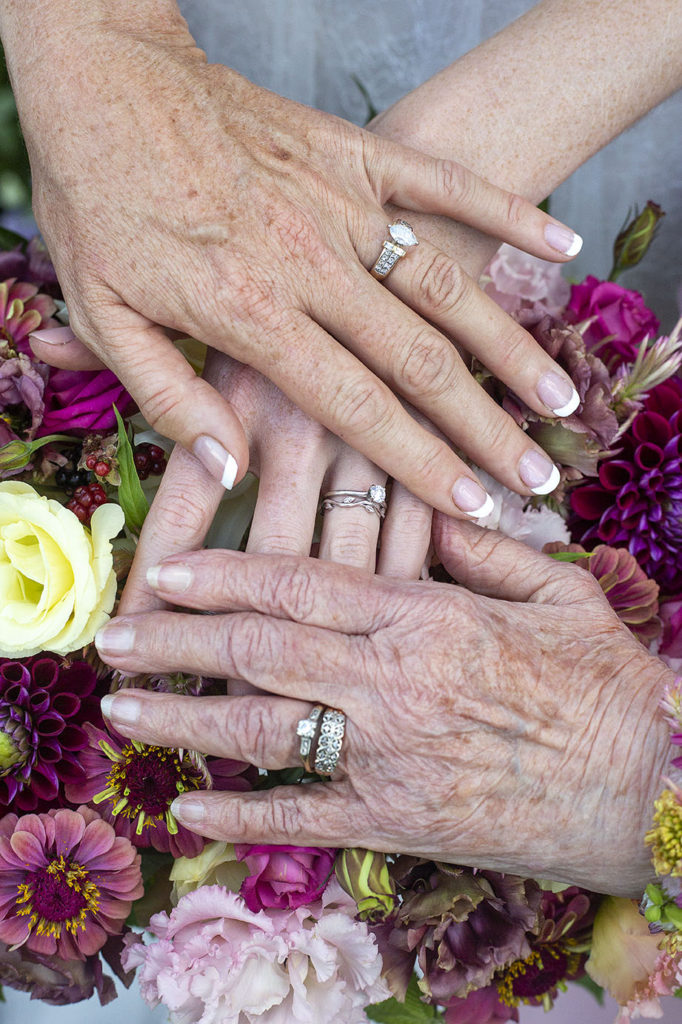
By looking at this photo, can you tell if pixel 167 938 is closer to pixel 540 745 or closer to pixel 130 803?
pixel 130 803

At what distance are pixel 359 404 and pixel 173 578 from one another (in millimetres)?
254

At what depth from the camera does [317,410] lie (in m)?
0.85

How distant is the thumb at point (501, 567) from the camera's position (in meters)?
0.86

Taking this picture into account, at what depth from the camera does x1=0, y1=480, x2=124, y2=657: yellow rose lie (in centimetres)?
75

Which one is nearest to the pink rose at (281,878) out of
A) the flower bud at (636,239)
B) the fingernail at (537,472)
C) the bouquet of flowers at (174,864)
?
the bouquet of flowers at (174,864)

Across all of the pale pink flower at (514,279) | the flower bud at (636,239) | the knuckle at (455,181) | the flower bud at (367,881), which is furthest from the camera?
the flower bud at (636,239)

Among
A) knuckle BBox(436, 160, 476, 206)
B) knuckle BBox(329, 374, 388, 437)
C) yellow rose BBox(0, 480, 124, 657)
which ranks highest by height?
knuckle BBox(436, 160, 476, 206)

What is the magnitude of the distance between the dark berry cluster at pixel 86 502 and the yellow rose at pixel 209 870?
1.12 ft

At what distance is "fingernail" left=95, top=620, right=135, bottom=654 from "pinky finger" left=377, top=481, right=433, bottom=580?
0.27 metres

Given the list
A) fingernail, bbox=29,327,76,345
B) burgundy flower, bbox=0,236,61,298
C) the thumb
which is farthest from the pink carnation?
burgundy flower, bbox=0,236,61,298

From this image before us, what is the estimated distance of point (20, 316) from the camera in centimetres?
90

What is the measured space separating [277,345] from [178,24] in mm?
426

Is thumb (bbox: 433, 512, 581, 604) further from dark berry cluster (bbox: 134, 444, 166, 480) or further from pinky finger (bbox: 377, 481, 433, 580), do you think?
dark berry cluster (bbox: 134, 444, 166, 480)

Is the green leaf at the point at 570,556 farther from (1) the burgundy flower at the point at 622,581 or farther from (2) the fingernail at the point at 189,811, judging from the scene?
(2) the fingernail at the point at 189,811
